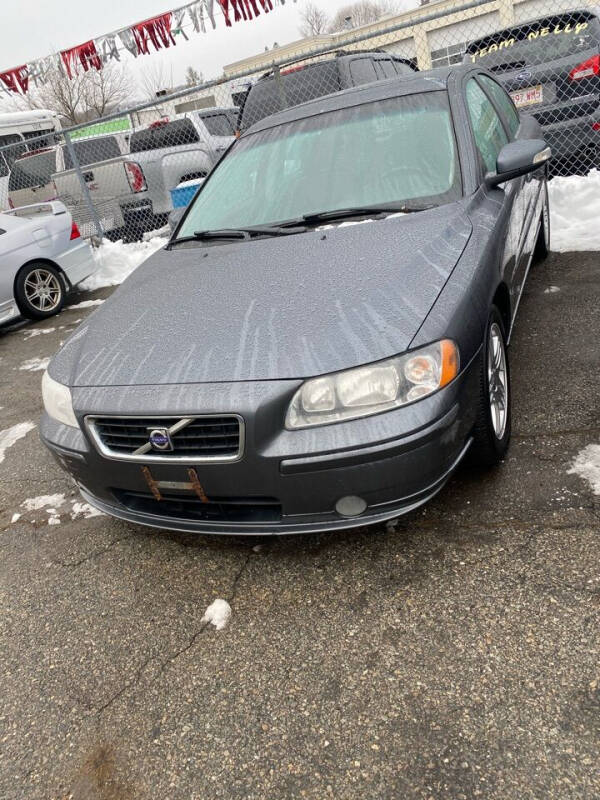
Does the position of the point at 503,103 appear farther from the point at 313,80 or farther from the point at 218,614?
the point at 313,80

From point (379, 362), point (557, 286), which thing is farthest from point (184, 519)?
point (557, 286)

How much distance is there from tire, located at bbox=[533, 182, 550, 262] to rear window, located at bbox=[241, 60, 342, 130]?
3.80 m

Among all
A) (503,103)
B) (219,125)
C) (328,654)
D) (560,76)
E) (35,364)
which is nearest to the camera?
(328,654)

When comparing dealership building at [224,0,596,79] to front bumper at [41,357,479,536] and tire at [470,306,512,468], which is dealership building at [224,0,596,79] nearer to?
tire at [470,306,512,468]

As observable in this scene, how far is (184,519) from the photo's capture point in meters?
2.25

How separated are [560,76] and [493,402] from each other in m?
4.63

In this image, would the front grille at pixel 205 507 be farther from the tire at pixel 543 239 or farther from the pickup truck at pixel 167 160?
the pickup truck at pixel 167 160

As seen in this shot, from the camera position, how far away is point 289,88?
313 inches

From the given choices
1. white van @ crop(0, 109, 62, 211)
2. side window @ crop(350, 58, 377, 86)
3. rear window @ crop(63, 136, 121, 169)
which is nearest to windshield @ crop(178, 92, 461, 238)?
side window @ crop(350, 58, 377, 86)

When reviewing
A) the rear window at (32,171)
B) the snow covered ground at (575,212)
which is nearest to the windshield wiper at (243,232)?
the snow covered ground at (575,212)

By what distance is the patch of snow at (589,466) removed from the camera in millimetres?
2400

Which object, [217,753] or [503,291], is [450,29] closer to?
[503,291]

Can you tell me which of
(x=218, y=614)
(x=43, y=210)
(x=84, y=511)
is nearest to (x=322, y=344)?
(x=218, y=614)

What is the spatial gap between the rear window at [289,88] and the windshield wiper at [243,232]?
524cm
